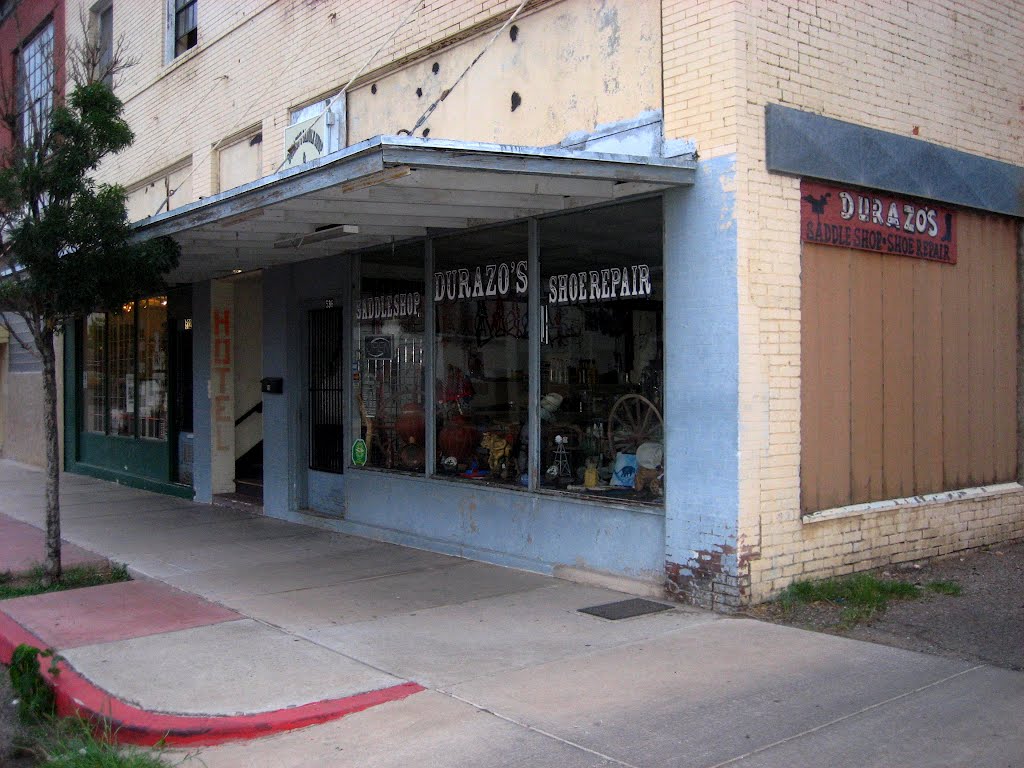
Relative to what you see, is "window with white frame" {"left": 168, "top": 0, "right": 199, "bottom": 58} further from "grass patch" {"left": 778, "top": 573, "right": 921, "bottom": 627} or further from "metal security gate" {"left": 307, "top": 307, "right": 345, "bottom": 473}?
"grass patch" {"left": 778, "top": 573, "right": 921, "bottom": 627}

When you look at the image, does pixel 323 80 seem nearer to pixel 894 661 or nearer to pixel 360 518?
pixel 360 518

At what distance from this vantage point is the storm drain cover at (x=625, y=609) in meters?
7.12

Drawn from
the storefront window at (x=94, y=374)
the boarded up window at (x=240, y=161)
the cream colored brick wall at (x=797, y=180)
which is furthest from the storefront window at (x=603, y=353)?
the storefront window at (x=94, y=374)

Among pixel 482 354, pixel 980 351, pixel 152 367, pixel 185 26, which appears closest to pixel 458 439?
pixel 482 354

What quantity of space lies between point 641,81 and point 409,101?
337 cm

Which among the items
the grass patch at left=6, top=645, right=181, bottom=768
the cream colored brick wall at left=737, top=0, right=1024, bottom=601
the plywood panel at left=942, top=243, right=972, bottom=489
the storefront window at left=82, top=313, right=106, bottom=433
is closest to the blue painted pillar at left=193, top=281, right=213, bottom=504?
the storefront window at left=82, top=313, right=106, bottom=433

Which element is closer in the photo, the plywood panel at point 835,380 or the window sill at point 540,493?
the plywood panel at point 835,380

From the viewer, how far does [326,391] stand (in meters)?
11.8

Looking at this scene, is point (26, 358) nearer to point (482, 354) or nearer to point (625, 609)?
point (482, 354)

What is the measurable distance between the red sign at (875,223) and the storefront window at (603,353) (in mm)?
1201

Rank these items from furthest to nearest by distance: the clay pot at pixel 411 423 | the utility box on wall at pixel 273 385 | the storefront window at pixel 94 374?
the storefront window at pixel 94 374 → the utility box on wall at pixel 273 385 → the clay pot at pixel 411 423

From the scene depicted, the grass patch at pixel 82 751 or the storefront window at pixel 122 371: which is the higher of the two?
the storefront window at pixel 122 371

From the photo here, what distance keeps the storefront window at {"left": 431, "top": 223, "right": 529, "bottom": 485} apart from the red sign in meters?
2.53

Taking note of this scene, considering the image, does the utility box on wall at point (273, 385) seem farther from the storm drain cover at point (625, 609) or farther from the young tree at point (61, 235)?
the storm drain cover at point (625, 609)
